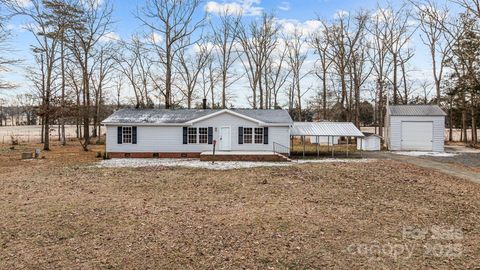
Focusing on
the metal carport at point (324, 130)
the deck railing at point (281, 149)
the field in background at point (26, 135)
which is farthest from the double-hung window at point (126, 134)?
the field in background at point (26, 135)

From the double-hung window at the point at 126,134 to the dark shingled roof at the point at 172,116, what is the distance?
0.48 m

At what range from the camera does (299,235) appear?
6594mm

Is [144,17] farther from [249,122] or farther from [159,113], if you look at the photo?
[249,122]

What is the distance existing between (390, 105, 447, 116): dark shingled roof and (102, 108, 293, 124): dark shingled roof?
31.3 ft

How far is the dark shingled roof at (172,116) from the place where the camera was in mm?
20969

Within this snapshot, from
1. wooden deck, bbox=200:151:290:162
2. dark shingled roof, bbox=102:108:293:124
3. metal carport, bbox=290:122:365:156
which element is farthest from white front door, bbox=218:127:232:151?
metal carport, bbox=290:122:365:156

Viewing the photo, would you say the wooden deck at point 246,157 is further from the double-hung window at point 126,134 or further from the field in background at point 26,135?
the field in background at point 26,135

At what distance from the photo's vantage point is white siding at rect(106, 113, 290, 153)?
20.9 meters

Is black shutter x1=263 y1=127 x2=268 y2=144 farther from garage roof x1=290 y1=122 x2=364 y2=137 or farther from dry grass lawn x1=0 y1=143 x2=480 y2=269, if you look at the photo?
dry grass lawn x1=0 y1=143 x2=480 y2=269

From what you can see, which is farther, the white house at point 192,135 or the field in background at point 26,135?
the field in background at point 26,135

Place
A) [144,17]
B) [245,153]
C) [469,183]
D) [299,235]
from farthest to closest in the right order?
1. [144,17]
2. [245,153]
3. [469,183]
4. [299,235]

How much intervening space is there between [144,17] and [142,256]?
97.5 feet

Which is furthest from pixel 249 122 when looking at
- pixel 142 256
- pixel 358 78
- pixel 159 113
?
pixel 358 78

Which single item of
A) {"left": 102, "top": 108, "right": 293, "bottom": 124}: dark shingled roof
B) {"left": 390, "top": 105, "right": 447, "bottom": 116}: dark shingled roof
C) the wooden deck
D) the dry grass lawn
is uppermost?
{"left": 390, "top": 105, "right": 447, "bottom": 116}: dark shingled roof
